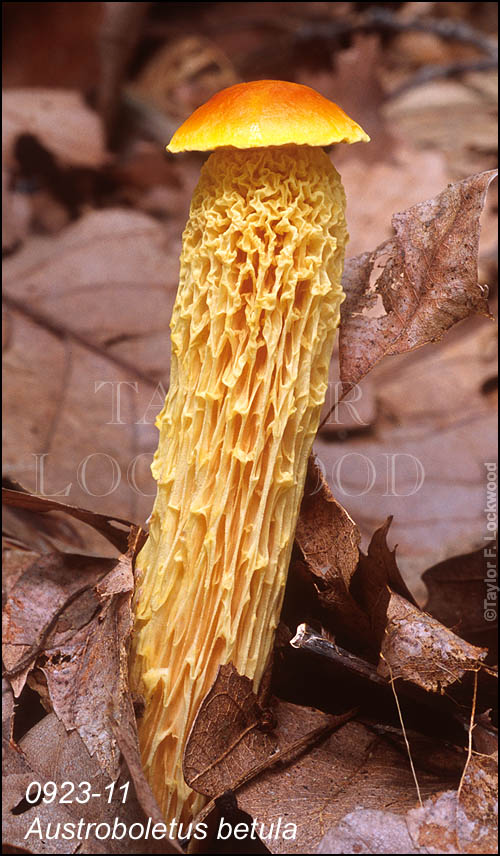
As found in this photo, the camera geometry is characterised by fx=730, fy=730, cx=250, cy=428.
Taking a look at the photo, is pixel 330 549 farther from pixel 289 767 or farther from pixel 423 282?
pixel 423 282

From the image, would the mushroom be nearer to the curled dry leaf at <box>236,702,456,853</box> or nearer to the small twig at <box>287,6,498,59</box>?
the curled dry leaf at <box>236,702,456,853</box>

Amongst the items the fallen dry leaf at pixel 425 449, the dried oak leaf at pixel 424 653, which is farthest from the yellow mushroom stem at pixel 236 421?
the fallen dry leaf at pixel 425 449

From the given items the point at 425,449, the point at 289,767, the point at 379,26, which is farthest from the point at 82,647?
the point at 379,26

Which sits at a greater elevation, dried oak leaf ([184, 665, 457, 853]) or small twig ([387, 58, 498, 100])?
small twig ([387, 58, 498, 100])

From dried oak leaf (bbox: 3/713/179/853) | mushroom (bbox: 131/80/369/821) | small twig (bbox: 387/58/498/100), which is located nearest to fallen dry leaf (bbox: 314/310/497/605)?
mushroom (bbox: 131/80/369/821)

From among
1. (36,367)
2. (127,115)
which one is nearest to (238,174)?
(36,367)

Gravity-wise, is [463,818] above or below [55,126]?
below
